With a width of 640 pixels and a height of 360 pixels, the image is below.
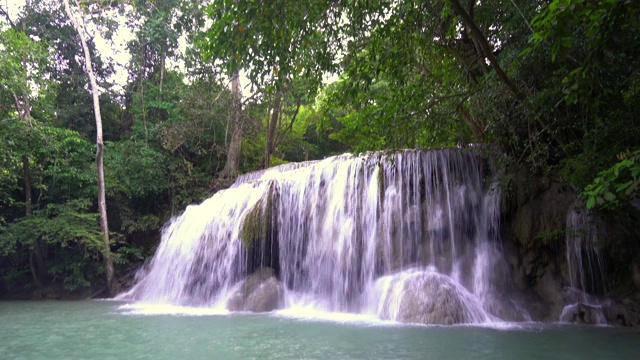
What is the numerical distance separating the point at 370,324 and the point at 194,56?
15.3m

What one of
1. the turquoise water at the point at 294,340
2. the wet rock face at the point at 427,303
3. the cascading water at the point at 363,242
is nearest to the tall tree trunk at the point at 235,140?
the cascading water at the point at 363,242

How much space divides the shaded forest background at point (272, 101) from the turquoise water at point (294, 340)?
197 cm

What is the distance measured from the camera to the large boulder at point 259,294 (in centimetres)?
1023

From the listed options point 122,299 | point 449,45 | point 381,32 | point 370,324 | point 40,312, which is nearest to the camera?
point 381,32

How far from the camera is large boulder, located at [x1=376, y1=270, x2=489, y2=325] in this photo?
773cm

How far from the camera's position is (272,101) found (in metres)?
19.0

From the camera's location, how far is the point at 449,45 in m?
9.23

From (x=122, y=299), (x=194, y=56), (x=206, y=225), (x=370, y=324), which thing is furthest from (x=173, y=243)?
(x=194, y=56)

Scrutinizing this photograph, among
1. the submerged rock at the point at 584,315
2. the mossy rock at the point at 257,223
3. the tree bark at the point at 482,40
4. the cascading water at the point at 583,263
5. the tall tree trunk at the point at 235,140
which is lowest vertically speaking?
the submerged rock at the point at 584,315

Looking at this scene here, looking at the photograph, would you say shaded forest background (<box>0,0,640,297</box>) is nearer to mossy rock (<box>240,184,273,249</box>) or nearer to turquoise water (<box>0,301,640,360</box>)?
turquoise water (<box>0,301,640,360</box>)

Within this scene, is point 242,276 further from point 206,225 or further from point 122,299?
point 122,299

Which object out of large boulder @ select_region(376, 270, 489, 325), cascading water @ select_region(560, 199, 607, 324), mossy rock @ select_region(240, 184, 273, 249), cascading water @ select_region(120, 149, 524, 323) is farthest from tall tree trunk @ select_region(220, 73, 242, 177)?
cascading water @ select_region(560, 199, 607, 324)

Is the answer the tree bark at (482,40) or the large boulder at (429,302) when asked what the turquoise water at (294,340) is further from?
the tree bark at (482,40)

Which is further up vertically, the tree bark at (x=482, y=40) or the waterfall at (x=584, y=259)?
the tree bark at (x=482, y=40)
